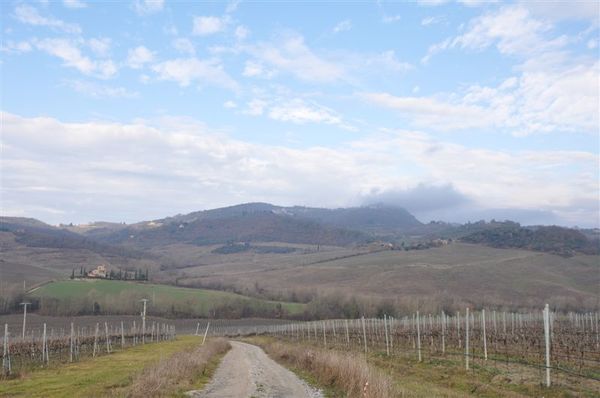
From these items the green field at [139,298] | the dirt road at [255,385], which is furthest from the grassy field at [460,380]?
the green field at [139,298]

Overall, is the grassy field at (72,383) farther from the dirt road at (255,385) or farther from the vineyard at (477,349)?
the vineyard at (477,349)

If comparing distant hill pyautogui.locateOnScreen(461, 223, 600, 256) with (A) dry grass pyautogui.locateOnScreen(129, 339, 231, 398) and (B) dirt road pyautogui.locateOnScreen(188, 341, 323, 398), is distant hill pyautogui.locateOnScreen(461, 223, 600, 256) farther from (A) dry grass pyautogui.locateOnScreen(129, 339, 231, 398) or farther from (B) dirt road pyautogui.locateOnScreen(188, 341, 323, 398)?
(A) dry grass pyautogui.locateOnScreen(129, 339, 231, 398)

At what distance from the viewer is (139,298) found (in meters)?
116

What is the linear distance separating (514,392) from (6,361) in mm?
25147

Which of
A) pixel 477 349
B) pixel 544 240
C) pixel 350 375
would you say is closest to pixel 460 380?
pixel 350 375

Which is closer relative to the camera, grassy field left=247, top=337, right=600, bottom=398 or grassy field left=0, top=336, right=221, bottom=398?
grassy field left=247, top=337, right=600, bottom=398

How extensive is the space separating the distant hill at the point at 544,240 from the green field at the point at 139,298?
8038 centimetres

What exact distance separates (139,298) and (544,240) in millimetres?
120781

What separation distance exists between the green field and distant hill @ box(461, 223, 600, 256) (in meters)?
80.4

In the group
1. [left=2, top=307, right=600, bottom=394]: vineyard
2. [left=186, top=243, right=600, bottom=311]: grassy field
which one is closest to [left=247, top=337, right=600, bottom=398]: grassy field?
[left=2, top=307, right=600, bottom=394]: vineyard

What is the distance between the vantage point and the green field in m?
108

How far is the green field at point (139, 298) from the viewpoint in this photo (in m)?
108

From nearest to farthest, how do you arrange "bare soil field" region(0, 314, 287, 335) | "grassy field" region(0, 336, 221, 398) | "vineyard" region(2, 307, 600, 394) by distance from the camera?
"grassy field" region(0, 336, 221, 398) < "vineyard" region(2, 307, 600, 394) < "bare soil field" region(0, 314, 287, 335)

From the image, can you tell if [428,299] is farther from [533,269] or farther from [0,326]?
[0,326]
